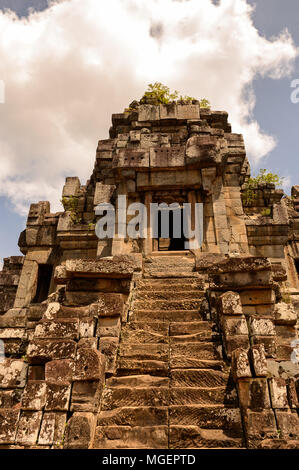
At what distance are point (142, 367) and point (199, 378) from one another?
82 centimetres

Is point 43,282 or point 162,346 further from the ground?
point 43,282

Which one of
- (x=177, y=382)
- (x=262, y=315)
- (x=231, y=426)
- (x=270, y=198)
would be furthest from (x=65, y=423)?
(x=270, y=198)

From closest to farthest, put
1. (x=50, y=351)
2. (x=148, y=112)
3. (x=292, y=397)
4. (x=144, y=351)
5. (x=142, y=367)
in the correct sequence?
(x=292, y=397), (x=50, y=351), (x=142, y=367), (x=144, y=351), (x=148, y=112)

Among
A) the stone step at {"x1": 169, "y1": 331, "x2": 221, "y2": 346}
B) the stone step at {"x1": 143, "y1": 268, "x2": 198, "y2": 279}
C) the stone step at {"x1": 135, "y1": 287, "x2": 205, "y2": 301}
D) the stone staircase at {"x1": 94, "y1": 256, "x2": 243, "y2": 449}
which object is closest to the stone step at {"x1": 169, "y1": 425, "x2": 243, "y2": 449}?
the stone staircase at {"x1": 94, "y1": 256, "x2": 243, "y2": 449}

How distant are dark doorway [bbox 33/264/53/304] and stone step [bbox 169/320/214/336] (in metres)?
6.87

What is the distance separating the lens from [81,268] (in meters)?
5.52

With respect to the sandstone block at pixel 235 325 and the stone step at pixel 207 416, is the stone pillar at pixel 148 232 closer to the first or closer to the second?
the sandstone block at pixel 235 325

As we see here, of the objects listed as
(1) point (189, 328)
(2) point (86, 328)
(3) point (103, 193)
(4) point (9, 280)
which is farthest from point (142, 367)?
(4) point (9, 280)

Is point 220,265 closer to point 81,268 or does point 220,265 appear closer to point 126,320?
point 126,320

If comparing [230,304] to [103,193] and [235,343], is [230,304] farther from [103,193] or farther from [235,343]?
[103,193]

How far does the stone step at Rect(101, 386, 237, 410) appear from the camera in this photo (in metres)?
4.22

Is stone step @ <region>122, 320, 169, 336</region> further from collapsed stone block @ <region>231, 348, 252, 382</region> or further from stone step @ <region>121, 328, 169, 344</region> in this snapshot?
collapsed stone block @ <region>231, 348, 252, 382</region>

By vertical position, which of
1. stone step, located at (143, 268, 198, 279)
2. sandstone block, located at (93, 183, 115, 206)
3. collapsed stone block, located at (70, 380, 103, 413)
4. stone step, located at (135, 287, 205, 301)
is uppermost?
sandstone block, located at (93, 183, 115, 206)

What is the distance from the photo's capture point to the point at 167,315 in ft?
19.4
